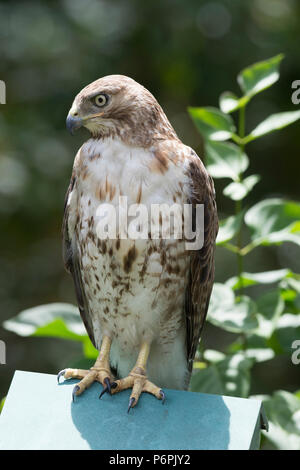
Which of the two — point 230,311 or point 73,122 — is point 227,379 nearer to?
point 230,311

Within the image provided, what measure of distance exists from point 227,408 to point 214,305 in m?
0.63

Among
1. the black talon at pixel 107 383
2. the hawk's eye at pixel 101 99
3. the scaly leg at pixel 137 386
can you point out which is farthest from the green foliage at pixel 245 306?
the hawk's eye at pixel 101 99

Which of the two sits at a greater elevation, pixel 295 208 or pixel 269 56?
pixel 269 56

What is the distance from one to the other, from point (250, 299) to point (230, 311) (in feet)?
0.66

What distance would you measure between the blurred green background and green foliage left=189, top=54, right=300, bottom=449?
246 cm

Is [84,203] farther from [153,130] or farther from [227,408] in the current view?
[227,408]

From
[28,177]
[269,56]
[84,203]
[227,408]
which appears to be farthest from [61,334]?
[269,56]

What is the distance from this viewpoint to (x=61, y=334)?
3.53 meters

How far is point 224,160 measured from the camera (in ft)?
11.5

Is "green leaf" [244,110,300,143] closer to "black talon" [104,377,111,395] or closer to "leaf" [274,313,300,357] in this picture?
"leaf" [274,313,300,357]

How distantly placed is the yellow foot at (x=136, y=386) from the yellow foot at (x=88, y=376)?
0.04 m
